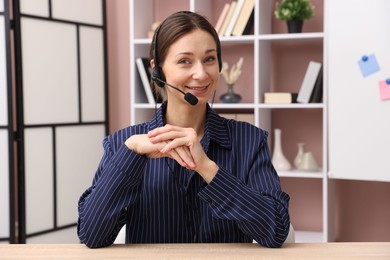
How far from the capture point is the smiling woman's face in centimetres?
150

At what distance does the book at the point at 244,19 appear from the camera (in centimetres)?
319

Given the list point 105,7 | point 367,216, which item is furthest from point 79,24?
point 367,216

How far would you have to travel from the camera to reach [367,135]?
2.82 meters

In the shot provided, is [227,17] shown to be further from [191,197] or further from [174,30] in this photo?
[191,197]

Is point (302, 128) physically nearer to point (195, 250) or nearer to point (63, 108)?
point (63, 108)

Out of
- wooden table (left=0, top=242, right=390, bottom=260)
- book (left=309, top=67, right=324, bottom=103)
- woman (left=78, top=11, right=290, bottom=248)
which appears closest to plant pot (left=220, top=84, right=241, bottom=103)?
book (left=309, top=67, right=324, bottom=103)

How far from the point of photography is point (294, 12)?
3.08 metres

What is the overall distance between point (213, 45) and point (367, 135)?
1551mm

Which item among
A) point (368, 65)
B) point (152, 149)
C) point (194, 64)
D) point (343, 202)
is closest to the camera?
point (152, 149)

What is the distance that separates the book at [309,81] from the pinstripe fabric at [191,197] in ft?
5.04

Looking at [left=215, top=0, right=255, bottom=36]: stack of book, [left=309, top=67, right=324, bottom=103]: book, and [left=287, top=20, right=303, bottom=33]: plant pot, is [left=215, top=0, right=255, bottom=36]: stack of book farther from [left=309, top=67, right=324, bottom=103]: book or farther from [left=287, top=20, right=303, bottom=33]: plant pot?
[left=309, top=67, right=324, bottom=103]: book

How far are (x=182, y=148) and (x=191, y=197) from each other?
21cm

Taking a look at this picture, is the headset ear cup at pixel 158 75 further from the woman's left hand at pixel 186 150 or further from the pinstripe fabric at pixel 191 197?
the woman's left hand at pixel 186 150

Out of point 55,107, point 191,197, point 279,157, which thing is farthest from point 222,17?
point 191,197
